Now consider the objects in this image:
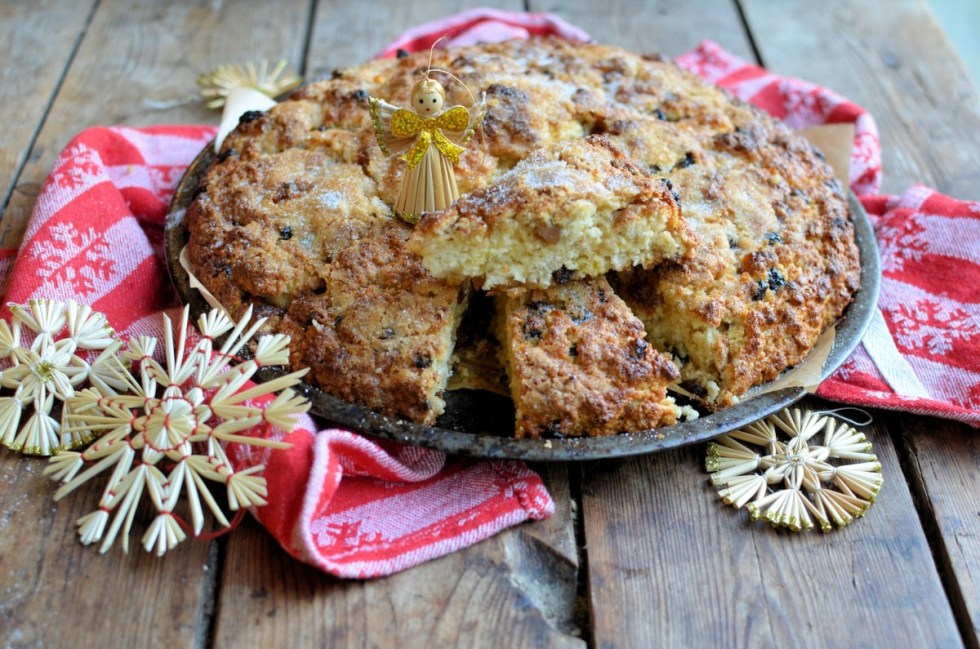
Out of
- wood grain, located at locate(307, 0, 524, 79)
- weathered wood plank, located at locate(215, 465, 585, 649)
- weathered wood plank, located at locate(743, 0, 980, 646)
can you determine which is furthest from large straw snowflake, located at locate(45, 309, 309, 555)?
wood grain, located at locate(307, 0, 524, 79)

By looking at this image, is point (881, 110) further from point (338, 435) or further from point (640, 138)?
point (338, 435)

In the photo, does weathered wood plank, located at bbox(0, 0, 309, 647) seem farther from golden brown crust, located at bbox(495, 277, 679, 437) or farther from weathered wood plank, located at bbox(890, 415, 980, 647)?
weathered wood plank, located at bbox(890, 415, 980, 647)

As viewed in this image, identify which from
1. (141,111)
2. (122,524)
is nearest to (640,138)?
(122,524)

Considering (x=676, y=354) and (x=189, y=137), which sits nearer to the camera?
(x=676, y=354)

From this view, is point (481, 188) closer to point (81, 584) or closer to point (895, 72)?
point (81, 584)

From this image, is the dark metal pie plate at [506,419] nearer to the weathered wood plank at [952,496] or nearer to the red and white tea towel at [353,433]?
the red and white tea towel at [353,433]
